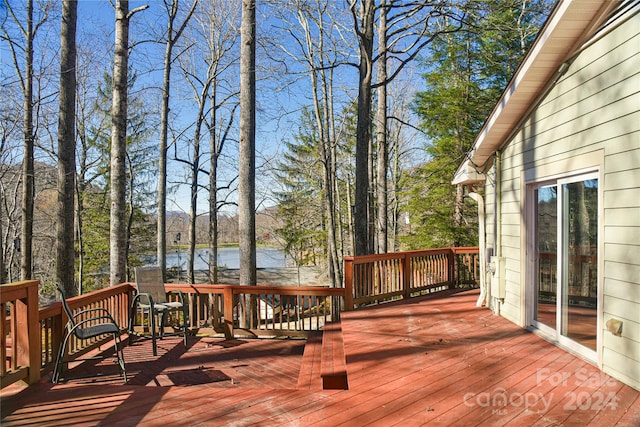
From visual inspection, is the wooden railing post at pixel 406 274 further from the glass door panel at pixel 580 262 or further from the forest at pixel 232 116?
the glass door panel at pixel 580 262

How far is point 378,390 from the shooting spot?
3.15m

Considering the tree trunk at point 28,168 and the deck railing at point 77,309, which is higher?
the tree trunk at point 28,168

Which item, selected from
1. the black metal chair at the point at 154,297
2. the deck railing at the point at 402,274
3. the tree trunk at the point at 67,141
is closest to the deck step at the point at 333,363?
the deck railing at the point at 402,274

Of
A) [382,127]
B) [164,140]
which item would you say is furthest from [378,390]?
[164,140]

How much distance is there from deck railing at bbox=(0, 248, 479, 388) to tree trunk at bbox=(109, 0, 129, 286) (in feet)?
3.39

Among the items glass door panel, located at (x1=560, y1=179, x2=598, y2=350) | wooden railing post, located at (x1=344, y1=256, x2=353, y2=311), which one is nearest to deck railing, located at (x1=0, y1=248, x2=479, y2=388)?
wooden railing post, located at (x1=344, y1=256, x2=353, y2=311)

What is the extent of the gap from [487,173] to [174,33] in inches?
510

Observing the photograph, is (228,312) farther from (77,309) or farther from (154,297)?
(77,309)

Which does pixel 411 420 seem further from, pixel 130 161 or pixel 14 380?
pixel 130 161

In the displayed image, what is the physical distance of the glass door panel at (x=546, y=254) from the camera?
4.15 meters

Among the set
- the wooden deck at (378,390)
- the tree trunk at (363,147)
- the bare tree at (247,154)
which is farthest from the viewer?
the tree trunk at (363,147)

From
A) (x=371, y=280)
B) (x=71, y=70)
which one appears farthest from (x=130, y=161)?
(x=371, y=280)

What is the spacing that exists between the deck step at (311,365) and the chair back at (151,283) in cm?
222

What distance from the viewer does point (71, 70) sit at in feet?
22.0
